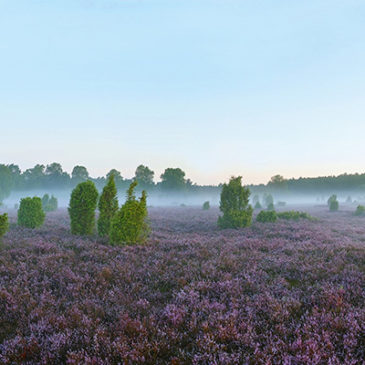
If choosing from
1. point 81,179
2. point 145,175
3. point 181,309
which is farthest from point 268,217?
point 81,179

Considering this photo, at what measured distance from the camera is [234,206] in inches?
725

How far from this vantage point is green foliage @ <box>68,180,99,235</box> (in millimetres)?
13500

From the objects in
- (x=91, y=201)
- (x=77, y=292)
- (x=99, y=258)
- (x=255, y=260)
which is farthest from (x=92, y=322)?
(x=91, y=201)

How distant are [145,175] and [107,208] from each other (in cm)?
9268

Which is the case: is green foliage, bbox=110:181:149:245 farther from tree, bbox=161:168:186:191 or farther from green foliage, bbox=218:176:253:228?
tree, bbox=161:168:186:191

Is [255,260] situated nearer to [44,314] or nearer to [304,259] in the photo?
[304,259]

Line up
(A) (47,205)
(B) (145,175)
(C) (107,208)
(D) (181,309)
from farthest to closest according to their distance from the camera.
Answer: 1. (B) (145,175)
2. (A) (47,205)
3. (C) (107,208)
4. (D) (181,309)

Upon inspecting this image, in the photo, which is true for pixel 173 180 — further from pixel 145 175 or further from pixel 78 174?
pixel 78 174

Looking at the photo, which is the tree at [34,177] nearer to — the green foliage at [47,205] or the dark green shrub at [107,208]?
the green foliage at [47,205]

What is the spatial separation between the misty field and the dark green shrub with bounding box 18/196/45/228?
7888 millimetres

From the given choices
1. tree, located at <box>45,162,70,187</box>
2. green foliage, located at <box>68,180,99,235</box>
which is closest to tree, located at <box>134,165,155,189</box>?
tree, located at <box>45,162,70,187</box>

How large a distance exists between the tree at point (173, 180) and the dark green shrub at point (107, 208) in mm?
87906

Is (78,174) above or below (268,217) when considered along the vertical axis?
above

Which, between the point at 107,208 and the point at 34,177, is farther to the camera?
the point at 34,177
